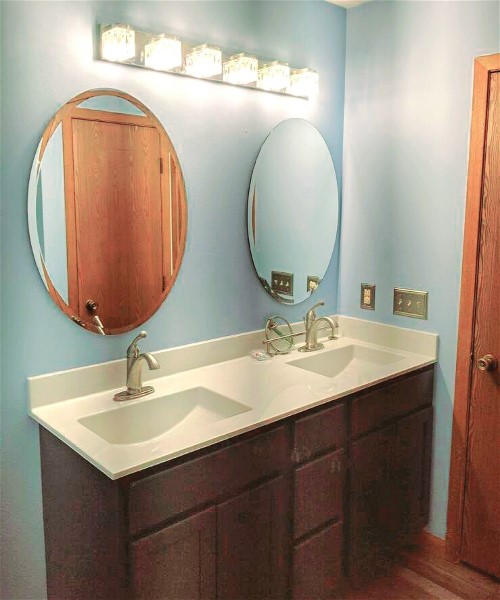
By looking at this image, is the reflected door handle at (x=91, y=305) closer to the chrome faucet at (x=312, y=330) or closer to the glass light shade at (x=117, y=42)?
the glass light shade at (x=117, y=42)

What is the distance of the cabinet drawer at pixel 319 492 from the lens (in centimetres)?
179

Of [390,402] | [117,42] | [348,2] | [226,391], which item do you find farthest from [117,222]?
[348,2]

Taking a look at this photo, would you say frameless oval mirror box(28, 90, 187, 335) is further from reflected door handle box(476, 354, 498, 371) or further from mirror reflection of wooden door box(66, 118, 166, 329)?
reflected door handle box(476, 354, 498, 371)

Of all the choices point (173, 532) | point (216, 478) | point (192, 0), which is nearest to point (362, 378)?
point (216, 478)

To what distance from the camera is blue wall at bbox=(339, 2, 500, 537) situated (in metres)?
2.10

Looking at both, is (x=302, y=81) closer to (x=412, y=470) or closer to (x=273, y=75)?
(x=273, y=75)

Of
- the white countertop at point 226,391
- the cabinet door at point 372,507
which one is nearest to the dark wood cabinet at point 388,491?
the cabinet door at point 372,507

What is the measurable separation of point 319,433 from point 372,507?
0.46 meters

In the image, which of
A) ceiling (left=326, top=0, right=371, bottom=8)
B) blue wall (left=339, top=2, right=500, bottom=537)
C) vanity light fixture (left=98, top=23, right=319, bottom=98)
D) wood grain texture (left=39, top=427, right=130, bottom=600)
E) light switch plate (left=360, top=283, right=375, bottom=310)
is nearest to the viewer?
wood grain texture (left=39, top=427, right=130, bottom=600)

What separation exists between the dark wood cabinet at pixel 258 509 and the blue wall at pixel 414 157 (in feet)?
0.90

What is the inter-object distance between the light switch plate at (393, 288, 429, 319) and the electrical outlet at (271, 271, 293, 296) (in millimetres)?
432

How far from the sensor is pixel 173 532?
146 cm

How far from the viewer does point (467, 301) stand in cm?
212

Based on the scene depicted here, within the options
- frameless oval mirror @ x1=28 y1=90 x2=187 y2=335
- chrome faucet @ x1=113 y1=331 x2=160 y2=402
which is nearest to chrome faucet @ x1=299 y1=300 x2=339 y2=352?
frameless oval mirror @ x1=28 y1=90 x2=187 y2=335
